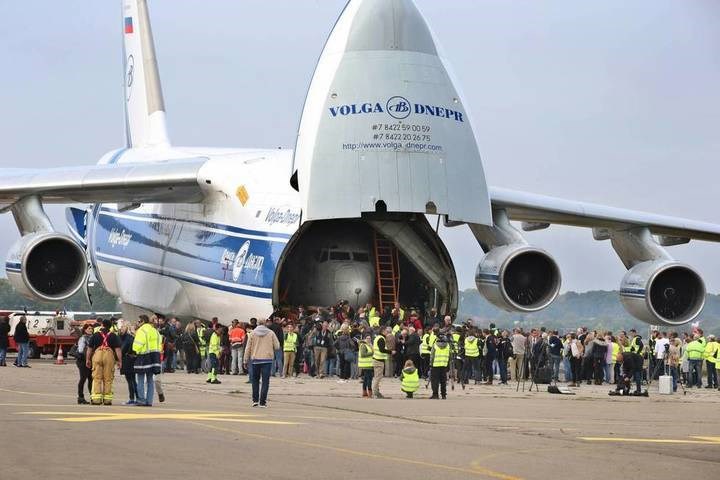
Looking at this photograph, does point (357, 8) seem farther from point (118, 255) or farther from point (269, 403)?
point (118, 255)

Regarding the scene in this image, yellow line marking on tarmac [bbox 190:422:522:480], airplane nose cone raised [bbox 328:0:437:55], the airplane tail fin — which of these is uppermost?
the airplane tail fin

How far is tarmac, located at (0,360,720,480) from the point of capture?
10.2 m

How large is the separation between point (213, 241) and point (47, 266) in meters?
3.41

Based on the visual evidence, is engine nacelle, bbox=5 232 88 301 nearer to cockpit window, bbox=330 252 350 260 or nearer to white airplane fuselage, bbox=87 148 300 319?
white airplane fuselage, bbox=87 148 300 319

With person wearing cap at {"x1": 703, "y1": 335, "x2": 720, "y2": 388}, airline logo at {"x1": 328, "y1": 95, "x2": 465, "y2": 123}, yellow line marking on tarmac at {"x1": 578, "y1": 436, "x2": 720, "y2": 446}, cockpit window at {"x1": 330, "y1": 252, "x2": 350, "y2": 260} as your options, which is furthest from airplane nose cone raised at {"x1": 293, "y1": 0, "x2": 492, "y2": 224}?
yellow line marking on tarmac at {"x1": 578, "y1": 436, "x2": 720, "y2": 446}

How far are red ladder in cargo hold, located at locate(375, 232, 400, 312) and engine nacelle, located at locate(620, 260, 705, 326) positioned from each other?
4540 mm

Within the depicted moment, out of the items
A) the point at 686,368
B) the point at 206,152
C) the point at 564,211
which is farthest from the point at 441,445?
the point at 206,152

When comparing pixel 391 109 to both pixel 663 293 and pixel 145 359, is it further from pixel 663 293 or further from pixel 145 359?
pixel 145 359

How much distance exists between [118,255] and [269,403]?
594 inches

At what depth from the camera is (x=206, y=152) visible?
3133 centimetres

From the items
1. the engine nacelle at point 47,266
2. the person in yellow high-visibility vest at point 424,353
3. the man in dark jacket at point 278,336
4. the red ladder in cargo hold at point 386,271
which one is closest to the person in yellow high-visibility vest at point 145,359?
the man in dark jacket at point 278,336

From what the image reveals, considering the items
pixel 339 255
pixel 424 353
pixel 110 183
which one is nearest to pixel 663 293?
pixel 424 353

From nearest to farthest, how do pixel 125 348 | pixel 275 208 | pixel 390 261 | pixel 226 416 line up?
pixel 226 416 < pixel 125 348 < pixel 275 208 < pixel 390 261

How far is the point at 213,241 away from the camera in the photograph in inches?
1106
